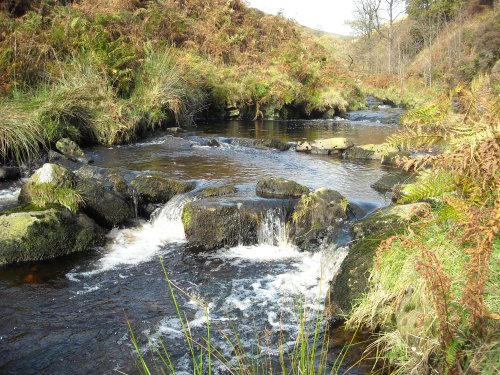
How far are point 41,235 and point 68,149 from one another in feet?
15.4

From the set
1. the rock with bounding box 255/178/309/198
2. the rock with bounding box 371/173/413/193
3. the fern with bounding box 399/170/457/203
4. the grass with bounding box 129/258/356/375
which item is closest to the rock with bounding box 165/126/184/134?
the rock with bounding box 255/178/309/198

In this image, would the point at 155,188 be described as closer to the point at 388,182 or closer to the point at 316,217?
the point at 316,217

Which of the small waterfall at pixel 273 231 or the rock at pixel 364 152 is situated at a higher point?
the rock at pixel 364 152

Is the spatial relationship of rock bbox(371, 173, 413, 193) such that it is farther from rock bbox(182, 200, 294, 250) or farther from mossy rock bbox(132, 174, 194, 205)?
mossy rock bbox(132, 174, 194, 205)

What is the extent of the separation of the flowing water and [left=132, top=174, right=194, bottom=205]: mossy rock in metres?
0.29

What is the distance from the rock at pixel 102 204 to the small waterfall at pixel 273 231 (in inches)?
90.7

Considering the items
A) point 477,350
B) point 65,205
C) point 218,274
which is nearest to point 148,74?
point 65,205

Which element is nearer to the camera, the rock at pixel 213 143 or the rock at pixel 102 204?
the rock at pixel 102 204

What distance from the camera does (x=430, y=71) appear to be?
30625 millimetres

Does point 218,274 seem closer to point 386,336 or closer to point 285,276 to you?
point 285,276

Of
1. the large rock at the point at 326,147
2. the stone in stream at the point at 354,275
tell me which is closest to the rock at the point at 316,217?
the stone in stream at the point at 354,275

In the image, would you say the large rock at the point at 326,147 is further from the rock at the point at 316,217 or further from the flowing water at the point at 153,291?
the rock at the point at 316,217

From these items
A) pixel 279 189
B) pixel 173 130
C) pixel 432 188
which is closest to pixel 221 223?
pixel 279 189

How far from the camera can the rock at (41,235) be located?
557cm
